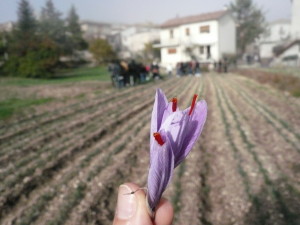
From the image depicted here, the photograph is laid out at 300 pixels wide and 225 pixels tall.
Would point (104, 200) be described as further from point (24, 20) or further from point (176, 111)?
point (24, 20)

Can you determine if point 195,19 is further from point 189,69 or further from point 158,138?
point 158,138

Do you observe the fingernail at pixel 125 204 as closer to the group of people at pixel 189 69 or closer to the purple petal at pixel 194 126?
the purple petal at pixel 194 126

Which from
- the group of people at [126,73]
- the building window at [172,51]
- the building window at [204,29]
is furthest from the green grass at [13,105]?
the building window at [172,51]

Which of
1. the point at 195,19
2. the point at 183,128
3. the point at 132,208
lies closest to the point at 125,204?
the point at 132,208

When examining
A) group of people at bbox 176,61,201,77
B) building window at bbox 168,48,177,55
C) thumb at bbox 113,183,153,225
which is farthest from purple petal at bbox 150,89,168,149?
building window at bbox 168,48,177,55

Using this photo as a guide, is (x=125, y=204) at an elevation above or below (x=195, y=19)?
below

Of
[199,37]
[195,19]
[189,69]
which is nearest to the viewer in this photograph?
[189,69]

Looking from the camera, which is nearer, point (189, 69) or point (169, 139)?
point (169, 139)
